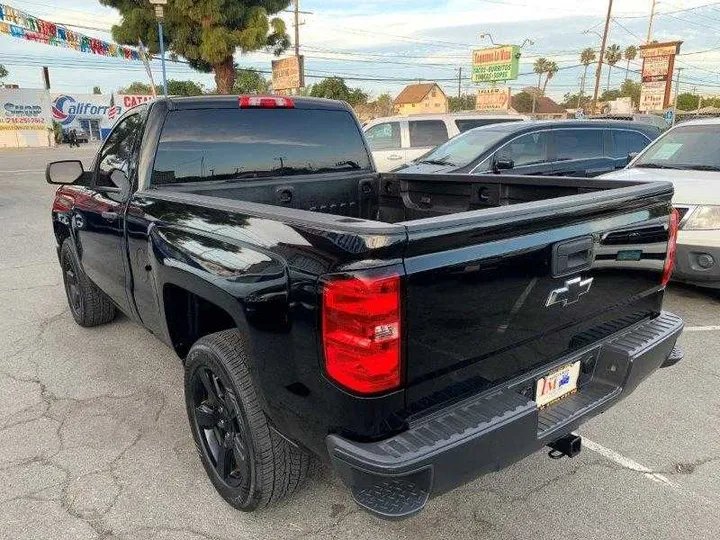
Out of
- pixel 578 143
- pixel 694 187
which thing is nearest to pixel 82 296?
pixel 694 187

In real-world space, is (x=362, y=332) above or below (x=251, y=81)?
below

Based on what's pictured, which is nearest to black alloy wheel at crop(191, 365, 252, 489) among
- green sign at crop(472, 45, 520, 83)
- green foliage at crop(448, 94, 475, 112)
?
green sign at crop(472, 45, 520, 83)

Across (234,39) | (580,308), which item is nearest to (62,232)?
(580,308)

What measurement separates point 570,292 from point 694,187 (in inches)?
149

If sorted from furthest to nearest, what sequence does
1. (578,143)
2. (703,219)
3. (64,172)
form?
(578,143)
(703,219)
(64,172)

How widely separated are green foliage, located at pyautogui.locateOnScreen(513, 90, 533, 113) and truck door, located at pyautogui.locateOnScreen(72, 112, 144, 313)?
3649 inches

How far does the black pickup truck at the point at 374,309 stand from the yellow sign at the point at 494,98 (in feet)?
96.9

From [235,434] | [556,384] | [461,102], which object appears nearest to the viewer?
[556,384]

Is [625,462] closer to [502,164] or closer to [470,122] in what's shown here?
[502,164]

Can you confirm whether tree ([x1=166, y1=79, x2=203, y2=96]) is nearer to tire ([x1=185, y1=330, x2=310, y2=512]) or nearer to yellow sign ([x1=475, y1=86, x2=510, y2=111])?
yellow sign ([x1=475, y1=86, x2=510, y2=111])

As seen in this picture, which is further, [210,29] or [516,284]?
[210,29]

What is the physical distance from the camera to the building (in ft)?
265

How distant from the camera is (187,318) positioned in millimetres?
2977

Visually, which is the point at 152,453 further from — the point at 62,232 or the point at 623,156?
the point at 623,156
